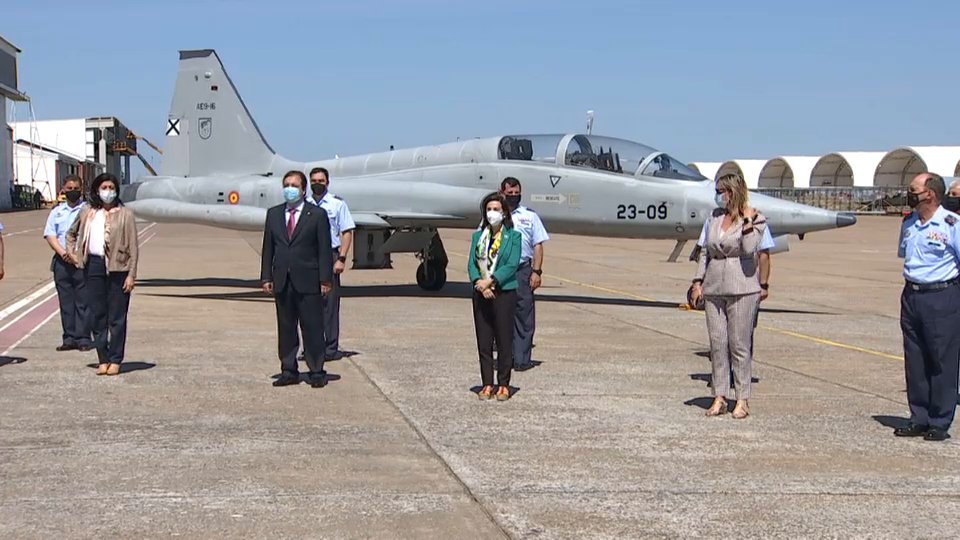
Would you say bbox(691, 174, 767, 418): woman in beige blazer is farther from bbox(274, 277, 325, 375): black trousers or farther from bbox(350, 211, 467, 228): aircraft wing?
bbox(350, 211, 467, 228): aircraft wing

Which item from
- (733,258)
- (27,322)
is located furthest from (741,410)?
(27,322)

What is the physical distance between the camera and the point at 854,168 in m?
83.5

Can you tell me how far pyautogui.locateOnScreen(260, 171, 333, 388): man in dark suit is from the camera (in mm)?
9320

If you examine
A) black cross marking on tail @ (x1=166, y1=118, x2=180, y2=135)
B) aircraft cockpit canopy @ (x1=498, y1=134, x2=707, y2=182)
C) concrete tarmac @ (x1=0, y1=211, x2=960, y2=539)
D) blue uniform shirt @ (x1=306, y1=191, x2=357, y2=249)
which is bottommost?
concrete tarmac @ (x1=0, y1=211, x2=960, y2=539)

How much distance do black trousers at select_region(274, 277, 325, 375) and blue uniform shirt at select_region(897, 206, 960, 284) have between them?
15.6 feet

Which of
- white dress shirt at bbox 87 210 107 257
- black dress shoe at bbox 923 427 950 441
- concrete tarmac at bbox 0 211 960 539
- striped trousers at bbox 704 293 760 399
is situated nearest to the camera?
concrete tarmac at bbox 0 211 960 539

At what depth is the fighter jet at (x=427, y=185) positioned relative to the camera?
1622 cm

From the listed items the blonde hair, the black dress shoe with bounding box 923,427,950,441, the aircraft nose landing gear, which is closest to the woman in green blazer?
the blonde hair

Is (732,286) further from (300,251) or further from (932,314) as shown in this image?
(300,251)

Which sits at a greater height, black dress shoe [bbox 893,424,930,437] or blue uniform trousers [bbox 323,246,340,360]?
blue uniform trousers [bbox 323,246,340,360]

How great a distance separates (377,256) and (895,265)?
1636 cm

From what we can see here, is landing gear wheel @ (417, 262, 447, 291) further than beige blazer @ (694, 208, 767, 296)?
Yes

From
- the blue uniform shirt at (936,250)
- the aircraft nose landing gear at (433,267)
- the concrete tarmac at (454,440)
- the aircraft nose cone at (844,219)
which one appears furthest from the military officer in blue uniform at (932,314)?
the aircraft nose landing gear at (433,267)

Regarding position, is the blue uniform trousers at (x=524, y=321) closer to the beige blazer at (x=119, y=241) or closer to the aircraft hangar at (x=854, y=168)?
the beige blazer at (x=119, y=241)
